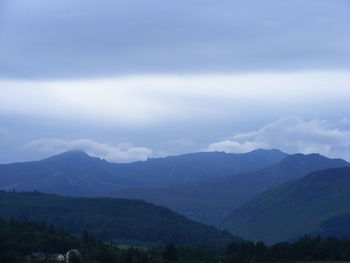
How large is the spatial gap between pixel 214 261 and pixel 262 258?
11633 millimetres

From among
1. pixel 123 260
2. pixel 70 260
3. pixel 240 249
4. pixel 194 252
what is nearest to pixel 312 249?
pixel 240 249

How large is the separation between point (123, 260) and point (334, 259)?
4930 cm

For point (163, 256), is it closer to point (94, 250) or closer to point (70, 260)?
point (94, 250)

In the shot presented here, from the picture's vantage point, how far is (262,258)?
175m

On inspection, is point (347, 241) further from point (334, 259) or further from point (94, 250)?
point (94, 250)

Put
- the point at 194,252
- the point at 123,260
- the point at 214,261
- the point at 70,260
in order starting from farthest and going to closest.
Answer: the point at 194,252 < the point at 214,261 < the point at 123,260 < the point at 70,260

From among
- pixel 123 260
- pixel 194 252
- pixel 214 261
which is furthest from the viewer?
pixel 194 252

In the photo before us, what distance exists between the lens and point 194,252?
194 meters

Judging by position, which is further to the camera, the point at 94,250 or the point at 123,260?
the point at 94,250

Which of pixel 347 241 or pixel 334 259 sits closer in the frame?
pixel 334 259

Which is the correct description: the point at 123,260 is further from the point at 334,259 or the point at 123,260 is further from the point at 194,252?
Answer: the point at 334,259

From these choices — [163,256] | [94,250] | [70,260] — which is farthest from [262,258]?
[70,260]

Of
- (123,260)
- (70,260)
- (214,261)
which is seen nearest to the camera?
(70,260)

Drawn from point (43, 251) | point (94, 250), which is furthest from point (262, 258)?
point (43, 251)
